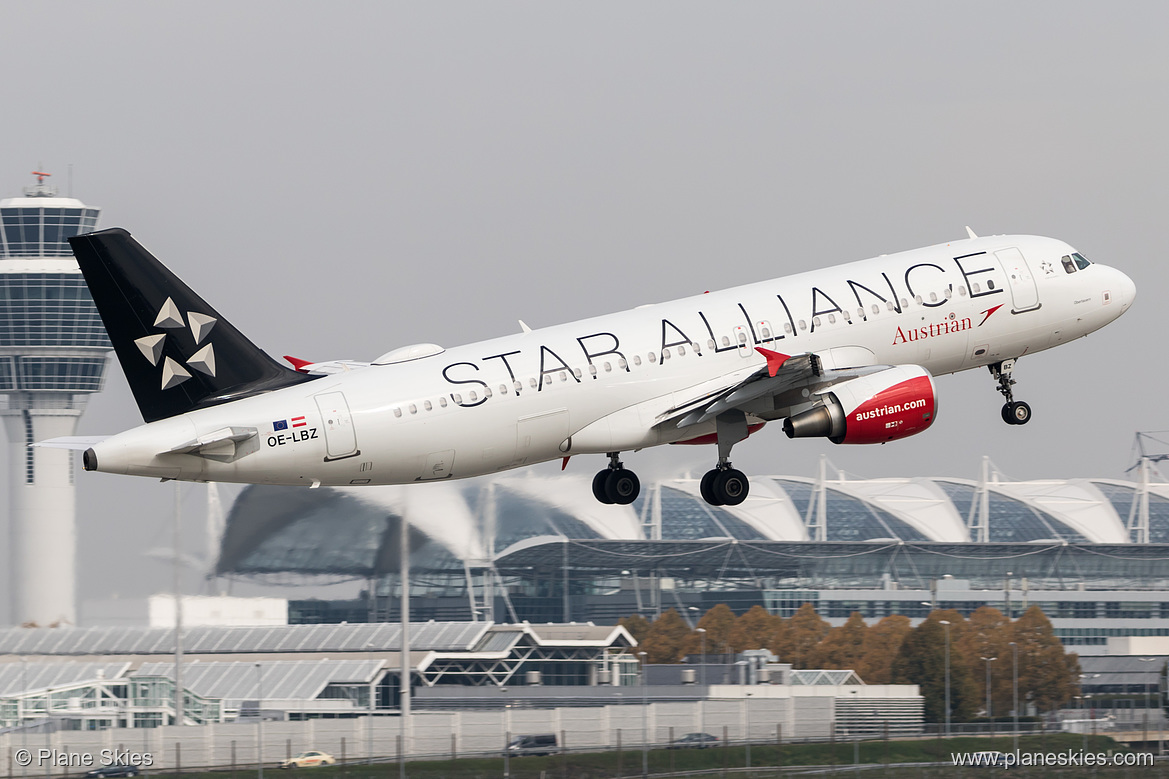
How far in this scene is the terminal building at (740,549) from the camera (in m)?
112

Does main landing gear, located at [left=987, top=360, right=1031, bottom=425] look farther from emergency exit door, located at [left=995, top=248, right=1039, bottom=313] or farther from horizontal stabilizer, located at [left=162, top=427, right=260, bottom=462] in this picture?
horizontal stabilizer, located at [left=162, top=427, right=260, bottom=462]

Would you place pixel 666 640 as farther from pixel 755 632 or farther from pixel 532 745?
pixel 532 745

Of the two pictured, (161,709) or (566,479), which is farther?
(566,479)

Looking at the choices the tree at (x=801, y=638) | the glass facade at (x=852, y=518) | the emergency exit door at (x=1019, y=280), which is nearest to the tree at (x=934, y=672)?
the tree at (x=801, y=638)

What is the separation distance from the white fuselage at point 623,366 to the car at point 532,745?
915 inches

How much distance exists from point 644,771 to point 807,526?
115 metres

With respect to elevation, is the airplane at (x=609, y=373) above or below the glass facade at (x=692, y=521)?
above

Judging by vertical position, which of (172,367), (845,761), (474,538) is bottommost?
(845,761)

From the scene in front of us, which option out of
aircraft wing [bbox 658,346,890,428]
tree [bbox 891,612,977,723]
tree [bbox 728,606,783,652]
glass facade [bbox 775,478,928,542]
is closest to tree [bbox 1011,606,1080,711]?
tree [bbox 891,612,977,723]

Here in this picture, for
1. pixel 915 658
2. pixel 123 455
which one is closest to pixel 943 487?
pixel 915 658

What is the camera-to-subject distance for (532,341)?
41.2m

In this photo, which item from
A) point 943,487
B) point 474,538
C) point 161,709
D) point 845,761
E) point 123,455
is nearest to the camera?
point 123,455

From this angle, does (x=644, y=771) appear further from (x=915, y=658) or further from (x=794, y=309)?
(x=915, y=658)

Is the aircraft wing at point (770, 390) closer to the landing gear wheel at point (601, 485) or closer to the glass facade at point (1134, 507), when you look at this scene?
Result: the landing gear wheel at point (601, 485)
